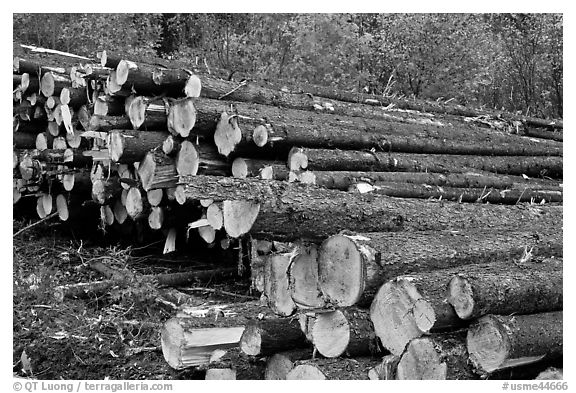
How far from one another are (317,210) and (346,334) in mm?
778

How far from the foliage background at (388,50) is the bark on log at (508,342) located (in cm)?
1064

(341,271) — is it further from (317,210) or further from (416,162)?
(416,162)

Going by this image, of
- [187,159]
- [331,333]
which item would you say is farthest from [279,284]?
[187,159]

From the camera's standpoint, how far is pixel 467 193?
603 cm

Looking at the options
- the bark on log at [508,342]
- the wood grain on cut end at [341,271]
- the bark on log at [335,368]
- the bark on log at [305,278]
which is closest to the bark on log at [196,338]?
the bark on log at [305,278]

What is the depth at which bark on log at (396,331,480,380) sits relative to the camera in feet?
9.76

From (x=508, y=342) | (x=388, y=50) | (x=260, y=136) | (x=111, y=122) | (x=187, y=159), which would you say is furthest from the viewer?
(x=388, y=50)

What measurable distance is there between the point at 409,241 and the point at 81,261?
13.9 ft

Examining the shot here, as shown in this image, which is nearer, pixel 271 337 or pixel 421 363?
pixel 421 363

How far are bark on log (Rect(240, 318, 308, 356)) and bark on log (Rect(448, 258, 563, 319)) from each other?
1098 mm

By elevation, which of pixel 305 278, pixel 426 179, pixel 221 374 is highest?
pixel 426 179

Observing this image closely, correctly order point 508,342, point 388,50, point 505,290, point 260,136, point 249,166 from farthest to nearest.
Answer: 1. point 388,50
2. point 249,166
3. point 260,136
4. point 505,290
5. point 508,342

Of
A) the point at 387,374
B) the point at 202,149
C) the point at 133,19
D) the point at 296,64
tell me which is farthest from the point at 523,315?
the point at 133,19

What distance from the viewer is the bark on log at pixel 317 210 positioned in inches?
140
